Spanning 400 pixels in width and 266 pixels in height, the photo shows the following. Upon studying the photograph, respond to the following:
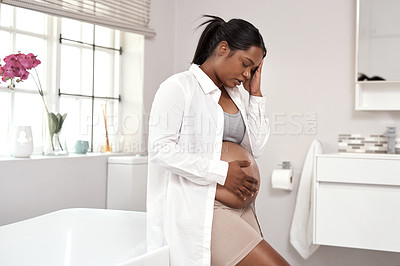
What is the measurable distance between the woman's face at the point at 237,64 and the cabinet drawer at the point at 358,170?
118 cm

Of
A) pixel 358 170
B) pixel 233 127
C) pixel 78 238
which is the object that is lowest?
pixel 78 238

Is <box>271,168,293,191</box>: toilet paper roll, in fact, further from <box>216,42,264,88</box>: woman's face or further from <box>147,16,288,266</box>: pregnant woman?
<box>216,42,264,88</box>: woman's face

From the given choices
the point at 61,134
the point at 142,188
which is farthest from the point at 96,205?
the point at 61,134

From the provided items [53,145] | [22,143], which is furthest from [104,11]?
[22,143]

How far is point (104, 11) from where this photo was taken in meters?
3.11

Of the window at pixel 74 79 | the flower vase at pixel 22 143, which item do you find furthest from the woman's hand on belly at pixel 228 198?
the window at pixel 74 79

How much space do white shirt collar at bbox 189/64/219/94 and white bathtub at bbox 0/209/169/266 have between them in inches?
34.7

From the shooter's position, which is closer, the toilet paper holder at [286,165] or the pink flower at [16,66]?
the pink flower at [16,66]

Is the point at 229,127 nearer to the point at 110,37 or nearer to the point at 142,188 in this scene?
the point at 142,188

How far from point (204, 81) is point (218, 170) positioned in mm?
337

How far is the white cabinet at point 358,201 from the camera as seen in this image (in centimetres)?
268

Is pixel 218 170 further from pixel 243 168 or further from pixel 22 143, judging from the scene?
pixel 22 143

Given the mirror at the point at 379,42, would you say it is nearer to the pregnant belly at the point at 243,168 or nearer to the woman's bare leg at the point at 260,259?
Result: the pregnant belly at the point at 243,168

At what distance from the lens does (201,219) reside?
5.55 feet
